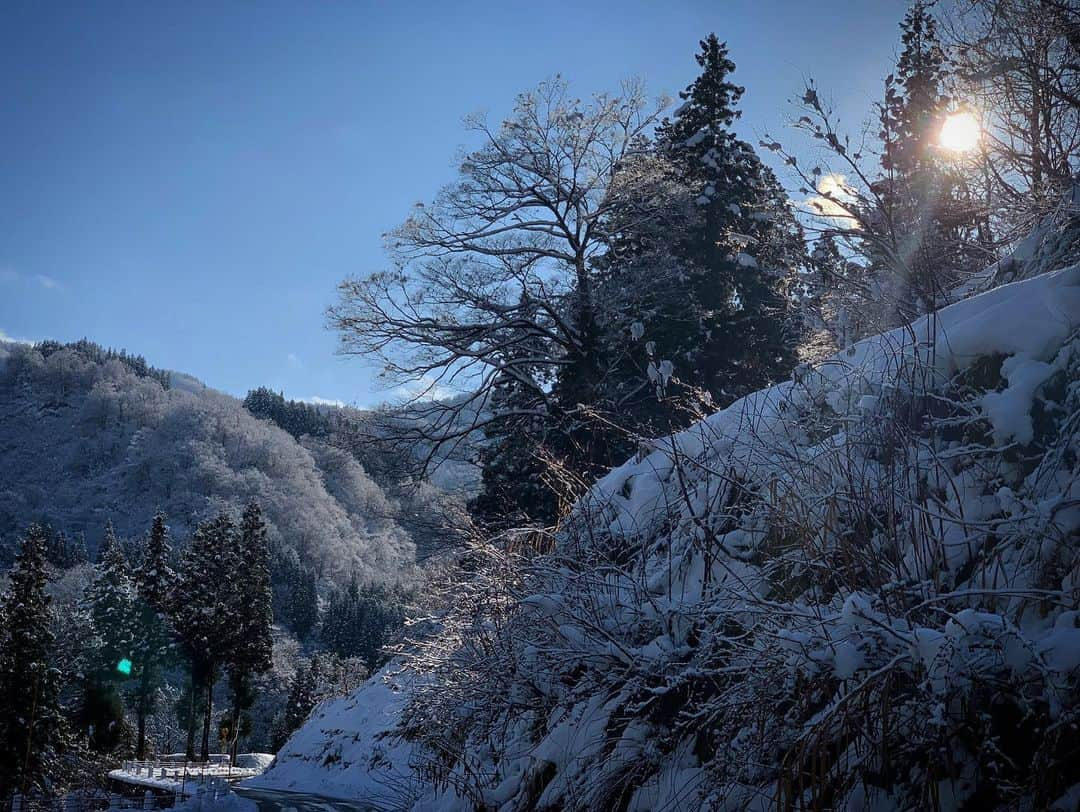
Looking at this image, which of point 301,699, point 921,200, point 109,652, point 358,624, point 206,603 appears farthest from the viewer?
point 358,624

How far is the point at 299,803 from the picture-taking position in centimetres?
1645

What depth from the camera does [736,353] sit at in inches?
598

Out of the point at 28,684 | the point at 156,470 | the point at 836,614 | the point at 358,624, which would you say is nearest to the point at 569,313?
the point at 836,614

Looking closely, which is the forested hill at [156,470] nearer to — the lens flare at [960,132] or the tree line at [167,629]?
the tree line at [167,629]

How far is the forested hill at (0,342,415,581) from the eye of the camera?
13225 centimetres

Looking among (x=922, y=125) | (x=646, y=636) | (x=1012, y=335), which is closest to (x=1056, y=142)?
(x=922, y=125)

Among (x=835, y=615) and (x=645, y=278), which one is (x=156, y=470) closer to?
(x=645, y=278)

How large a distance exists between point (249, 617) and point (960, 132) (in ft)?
142

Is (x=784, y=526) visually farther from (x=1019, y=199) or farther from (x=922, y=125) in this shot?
(x=922, y=125)

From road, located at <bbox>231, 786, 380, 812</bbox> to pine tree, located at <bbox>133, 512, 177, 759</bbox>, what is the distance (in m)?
27.0

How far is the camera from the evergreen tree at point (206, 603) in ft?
136

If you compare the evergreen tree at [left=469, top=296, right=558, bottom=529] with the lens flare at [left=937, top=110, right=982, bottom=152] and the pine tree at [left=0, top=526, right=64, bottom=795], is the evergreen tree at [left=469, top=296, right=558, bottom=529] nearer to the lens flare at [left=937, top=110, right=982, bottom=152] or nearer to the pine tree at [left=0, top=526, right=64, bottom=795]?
the lens flare at [left=937, top=110, right=982, bottom=152]

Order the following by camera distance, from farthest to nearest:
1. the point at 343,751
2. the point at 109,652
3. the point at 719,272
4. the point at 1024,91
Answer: the point at 109,652
the point at 343,751
the point at 719,272
the point at 1024,91

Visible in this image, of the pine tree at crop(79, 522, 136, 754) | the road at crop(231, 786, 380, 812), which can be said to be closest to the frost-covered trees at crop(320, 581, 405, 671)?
the pine tree at crop(79, 522, 136, 754)
